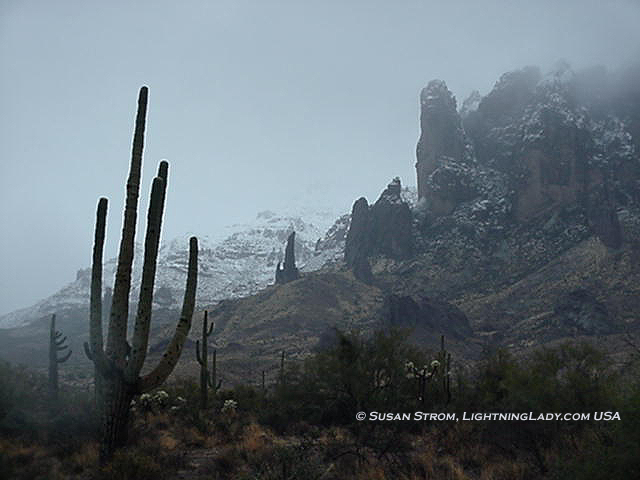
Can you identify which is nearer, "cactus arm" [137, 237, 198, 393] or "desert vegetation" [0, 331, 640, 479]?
"desert vegetation" [0, 331, 640, 479]

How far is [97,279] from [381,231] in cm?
11987

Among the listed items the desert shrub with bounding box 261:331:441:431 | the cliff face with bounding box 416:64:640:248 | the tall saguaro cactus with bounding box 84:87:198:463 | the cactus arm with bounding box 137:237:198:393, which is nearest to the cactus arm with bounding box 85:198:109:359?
the tall saguaro cactus with bounding box 84:87:198:463

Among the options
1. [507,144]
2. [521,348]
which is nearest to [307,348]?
[521,348]

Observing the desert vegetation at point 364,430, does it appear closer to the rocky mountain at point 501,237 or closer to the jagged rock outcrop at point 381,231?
the rocky mountain at point 501,237

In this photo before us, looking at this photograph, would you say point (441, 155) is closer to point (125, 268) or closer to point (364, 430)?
point (364, 430)

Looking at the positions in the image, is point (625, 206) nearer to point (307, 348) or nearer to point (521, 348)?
point (521, 348)

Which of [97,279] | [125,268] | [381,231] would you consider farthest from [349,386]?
[381,231]

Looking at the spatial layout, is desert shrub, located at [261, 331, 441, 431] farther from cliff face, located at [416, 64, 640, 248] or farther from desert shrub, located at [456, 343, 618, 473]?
cliff face, located at [416, 64, 640, 248]

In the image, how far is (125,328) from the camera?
10.4 metres

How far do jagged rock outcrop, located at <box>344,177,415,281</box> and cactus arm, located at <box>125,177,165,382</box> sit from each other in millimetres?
107561

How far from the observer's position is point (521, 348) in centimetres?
6706

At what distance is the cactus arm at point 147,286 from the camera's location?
998 centimetres

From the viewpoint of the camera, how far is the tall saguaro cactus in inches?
382

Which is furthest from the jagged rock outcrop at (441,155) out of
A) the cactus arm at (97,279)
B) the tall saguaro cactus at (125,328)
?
the tall saguaro cactus at (125,328)
